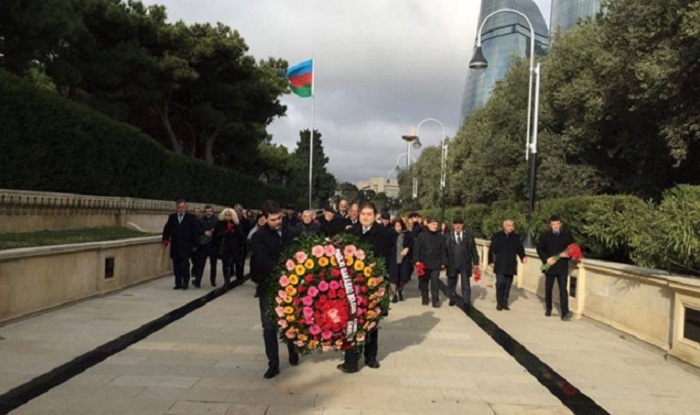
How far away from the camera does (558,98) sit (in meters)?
22.6

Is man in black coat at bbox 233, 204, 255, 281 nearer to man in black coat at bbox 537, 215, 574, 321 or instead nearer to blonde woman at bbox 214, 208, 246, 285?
blonde woman at bbox 214, 208, 246, 285

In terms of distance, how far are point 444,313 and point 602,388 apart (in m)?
5.18

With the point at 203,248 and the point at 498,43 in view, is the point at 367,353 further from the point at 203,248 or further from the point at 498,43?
the point at 498,43

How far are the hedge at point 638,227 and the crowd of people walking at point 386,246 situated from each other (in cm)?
94

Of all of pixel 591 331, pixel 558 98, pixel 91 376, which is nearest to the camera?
pixel 91 376

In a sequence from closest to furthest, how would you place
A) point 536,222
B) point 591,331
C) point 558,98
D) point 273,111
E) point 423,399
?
point 423,399
point 591,331
point 536,222
point 558,98
point 273,111

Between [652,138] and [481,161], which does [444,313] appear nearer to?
[652,138]

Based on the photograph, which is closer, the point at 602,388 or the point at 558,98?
the point at 602,388

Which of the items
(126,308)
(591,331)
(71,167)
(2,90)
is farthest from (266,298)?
(71,167)

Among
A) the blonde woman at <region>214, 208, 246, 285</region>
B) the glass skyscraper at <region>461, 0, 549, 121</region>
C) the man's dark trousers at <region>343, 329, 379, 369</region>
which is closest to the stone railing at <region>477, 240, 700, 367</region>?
the man's dark trousers at <region>343, 329, 379, 369</region>

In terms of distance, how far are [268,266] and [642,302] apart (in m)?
5.51

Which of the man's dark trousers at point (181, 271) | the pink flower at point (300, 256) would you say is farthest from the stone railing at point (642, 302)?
the man's dark trousers at point (181, 271)

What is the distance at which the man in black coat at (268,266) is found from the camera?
20.7ft

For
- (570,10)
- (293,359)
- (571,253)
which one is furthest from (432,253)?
(570,10)
